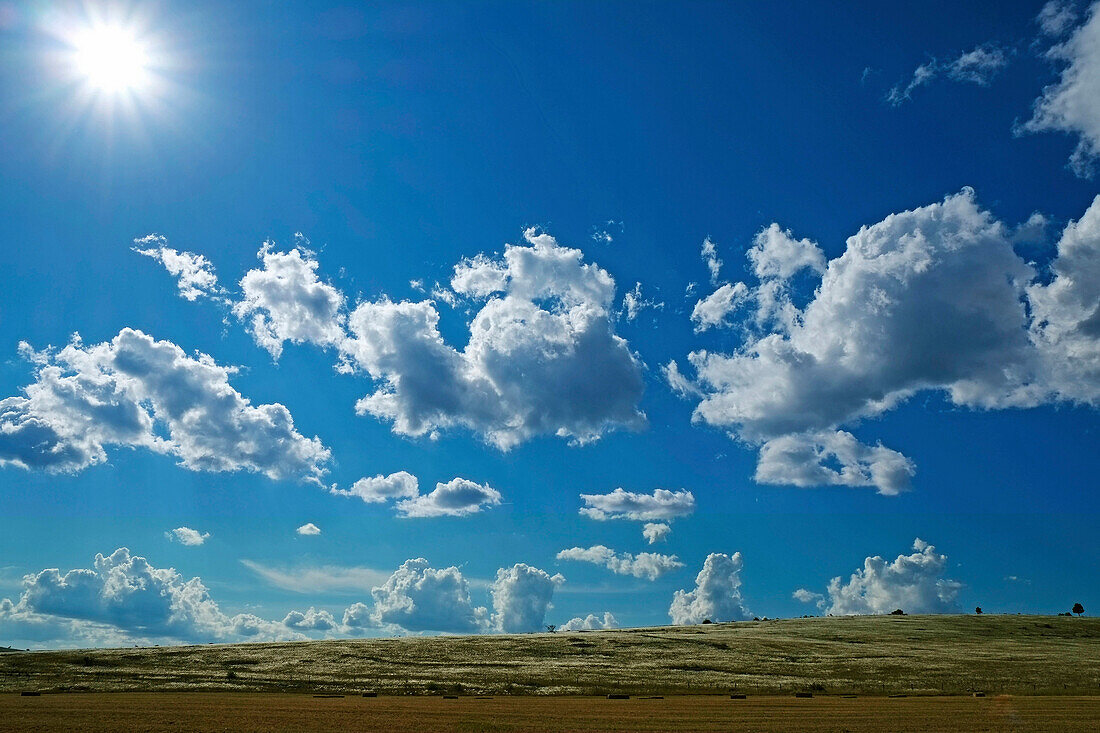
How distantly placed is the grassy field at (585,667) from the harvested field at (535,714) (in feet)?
32.5

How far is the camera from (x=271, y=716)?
61.9 m

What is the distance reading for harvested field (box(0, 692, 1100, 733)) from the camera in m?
55.9

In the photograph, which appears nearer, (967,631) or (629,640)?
(629,640)

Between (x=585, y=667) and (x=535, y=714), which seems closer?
(x=535, y=714)

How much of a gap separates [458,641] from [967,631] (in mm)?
126634

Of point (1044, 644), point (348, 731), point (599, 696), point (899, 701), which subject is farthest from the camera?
point (1044, 644)

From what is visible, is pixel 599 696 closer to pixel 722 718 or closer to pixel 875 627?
pixel 722 718

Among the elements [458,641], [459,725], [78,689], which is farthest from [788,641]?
[78,689]

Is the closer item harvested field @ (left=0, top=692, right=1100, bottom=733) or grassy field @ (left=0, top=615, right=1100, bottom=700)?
harvested field @ (left=0, top=692, right=1100, bottom=733)

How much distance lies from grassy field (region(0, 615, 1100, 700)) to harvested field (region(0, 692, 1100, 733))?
990 cm

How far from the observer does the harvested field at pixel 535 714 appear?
55.9m

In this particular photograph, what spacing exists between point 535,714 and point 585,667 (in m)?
42.3

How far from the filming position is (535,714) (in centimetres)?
6444

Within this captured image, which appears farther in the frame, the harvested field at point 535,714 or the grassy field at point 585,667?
the grassy field at point 585,667
